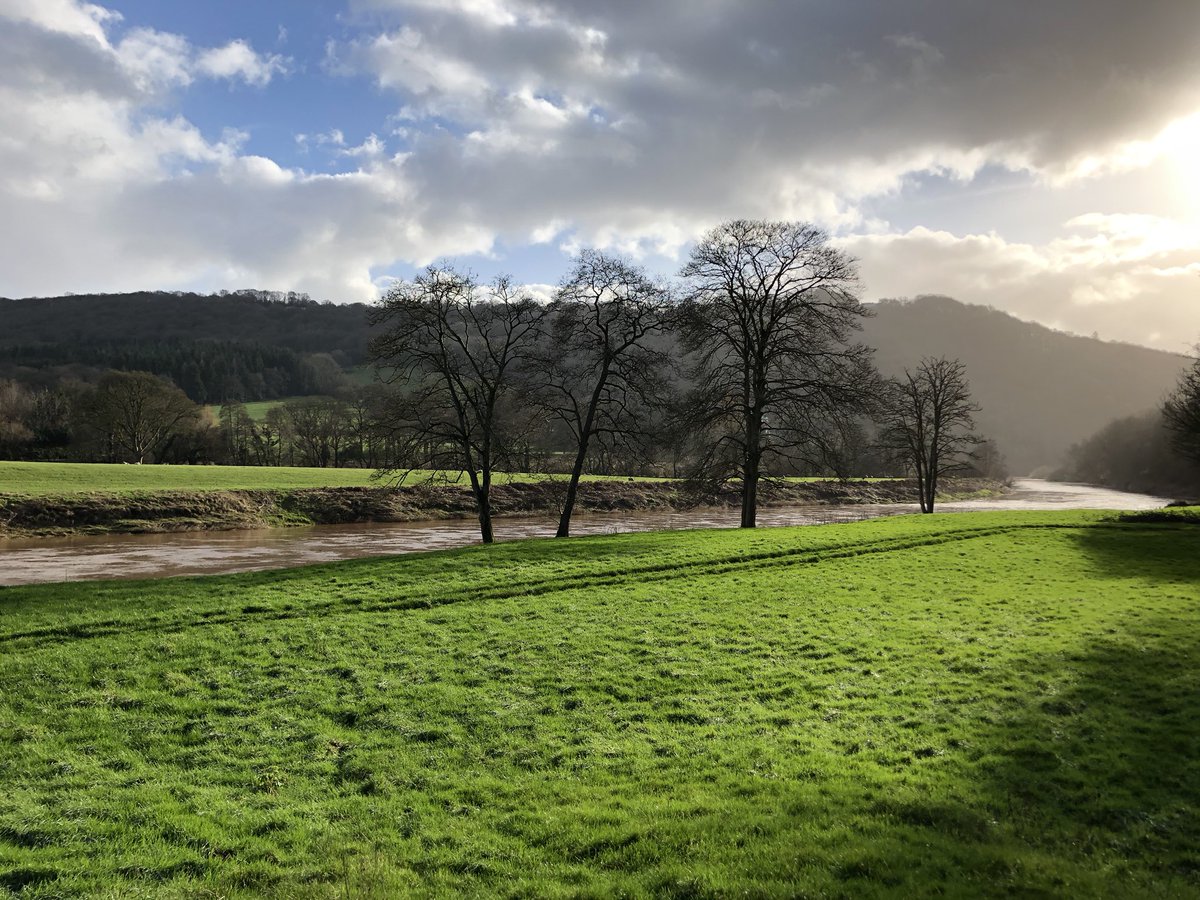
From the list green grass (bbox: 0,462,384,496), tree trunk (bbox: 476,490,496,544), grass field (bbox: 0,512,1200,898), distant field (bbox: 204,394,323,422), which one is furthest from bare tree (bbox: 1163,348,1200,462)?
distant field (bbox: 204,394,323,422)

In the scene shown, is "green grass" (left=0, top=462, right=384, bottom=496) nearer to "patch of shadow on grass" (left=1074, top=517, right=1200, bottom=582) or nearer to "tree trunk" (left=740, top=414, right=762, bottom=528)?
"tree trunk" (left=740, top=414, right=762, bottom=528)

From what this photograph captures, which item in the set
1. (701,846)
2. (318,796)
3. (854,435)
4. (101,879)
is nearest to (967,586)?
(854,435)

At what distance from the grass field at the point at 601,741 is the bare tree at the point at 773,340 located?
44.0ft

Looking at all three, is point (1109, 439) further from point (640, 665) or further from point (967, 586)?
point (640, 665)

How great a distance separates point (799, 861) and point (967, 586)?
48.0ft

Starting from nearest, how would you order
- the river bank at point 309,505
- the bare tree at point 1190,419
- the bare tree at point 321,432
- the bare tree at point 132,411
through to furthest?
the river bank at point 309,505 < the bare tree at point 1190,419 < the bare tree at point 132,411 < the bare tree at point 321,432

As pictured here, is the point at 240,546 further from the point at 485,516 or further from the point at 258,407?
the point at 258,407

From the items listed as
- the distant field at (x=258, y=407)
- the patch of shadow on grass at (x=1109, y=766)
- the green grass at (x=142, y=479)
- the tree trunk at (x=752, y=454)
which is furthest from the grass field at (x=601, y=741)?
the distant field at (x=258, y=407)

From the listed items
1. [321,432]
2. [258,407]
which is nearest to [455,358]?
[321,432]

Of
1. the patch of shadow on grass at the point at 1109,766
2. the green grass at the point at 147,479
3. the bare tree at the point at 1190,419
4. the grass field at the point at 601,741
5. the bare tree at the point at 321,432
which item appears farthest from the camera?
the bare tree at the point at 321,432

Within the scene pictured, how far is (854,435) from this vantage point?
29656mm

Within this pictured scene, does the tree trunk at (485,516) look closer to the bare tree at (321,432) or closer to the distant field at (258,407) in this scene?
the bare tree at (321,432)

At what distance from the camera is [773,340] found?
30781mm

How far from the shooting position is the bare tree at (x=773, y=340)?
96.9 feet
